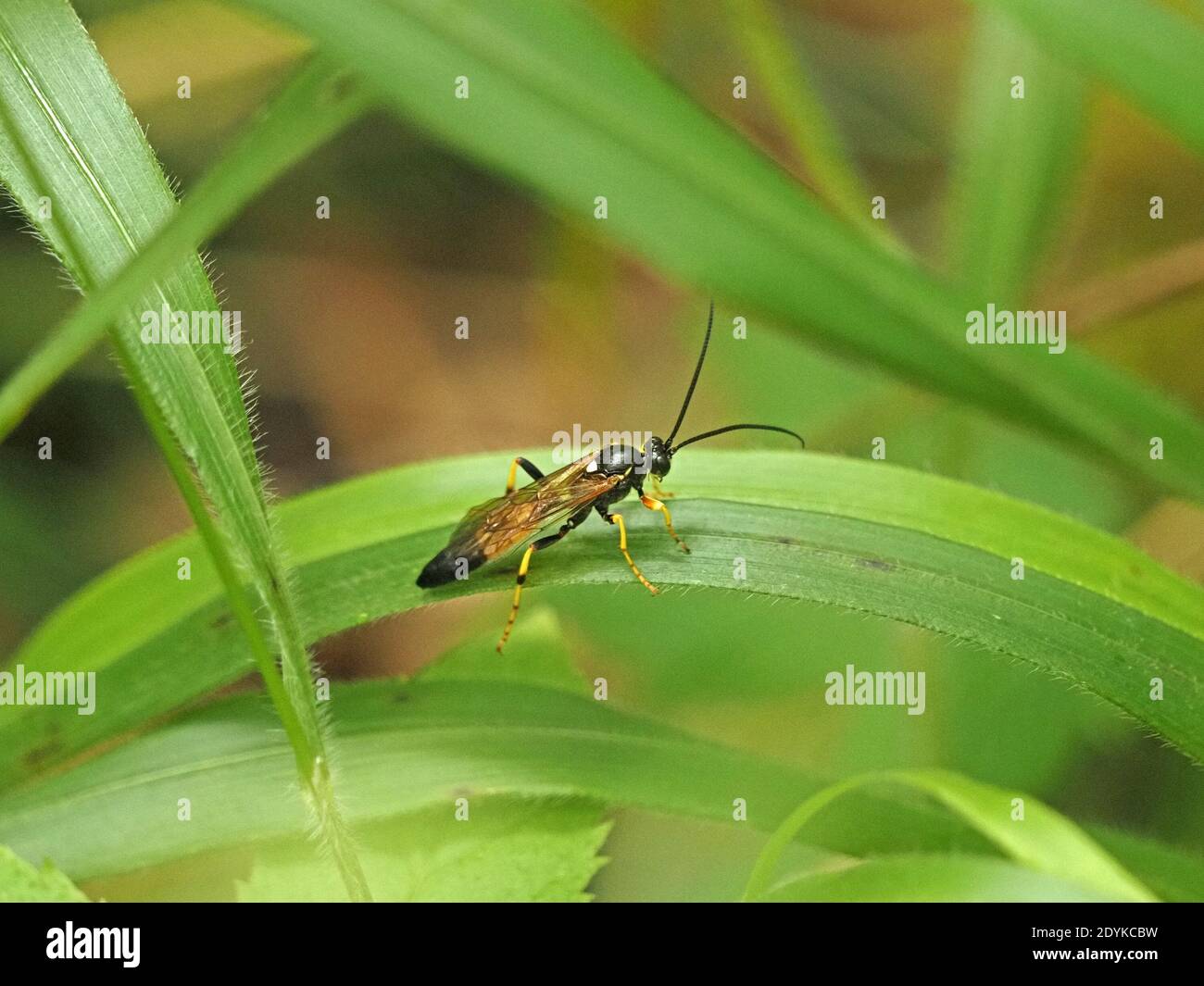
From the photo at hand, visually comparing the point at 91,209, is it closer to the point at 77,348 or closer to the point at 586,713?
the point at 77,348

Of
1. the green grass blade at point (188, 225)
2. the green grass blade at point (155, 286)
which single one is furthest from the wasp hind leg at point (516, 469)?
the green grass blade at point (188, 225)

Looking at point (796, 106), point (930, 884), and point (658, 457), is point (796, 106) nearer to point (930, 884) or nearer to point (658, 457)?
point (658, 457)

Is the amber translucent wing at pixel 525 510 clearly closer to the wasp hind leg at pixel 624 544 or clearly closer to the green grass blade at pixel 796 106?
the wasp hind leg at pixel 624 544

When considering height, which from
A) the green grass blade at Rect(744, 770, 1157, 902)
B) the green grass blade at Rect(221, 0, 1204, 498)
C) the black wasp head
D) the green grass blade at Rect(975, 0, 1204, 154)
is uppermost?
the green grass blade at Rect(975, 0, 1204, 154)

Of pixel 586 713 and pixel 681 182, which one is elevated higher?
pixel 681 182

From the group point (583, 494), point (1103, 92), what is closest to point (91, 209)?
point (583, 494)

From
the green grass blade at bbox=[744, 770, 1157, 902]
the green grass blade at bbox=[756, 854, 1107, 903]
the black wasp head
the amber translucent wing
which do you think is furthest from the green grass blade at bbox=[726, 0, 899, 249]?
the green grass blade at bbox=[756, 854, 1107, 903]

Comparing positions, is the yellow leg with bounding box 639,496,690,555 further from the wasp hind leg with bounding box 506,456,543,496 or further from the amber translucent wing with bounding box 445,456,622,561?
the wasp hind leg with bounding box 506,456,543,496
